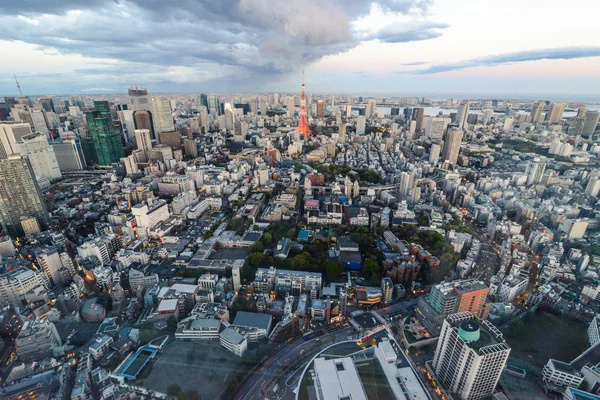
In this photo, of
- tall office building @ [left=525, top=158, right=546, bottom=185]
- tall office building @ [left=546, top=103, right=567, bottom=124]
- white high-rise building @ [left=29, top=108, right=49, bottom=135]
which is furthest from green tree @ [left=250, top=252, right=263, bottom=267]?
tall office building @ [left=546, top=103, right=567, bottom=124]

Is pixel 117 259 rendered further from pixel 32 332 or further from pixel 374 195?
pixel 374 195

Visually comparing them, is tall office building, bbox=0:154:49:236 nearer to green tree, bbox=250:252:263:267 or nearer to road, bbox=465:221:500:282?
green tree, bbox=250:252:263:267

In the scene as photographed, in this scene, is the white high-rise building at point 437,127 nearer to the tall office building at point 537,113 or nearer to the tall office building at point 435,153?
the tall office building at point 435,153

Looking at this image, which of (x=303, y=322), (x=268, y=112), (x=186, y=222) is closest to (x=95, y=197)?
(x=186, y=222)

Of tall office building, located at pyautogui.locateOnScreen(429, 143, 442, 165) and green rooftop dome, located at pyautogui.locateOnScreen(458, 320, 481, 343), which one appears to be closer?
green rooftop dome, located at pyautogui.locateOnScreen(458, 320, 481, 343)

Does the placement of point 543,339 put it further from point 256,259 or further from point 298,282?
point 256,259

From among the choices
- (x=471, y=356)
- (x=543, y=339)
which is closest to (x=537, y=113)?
(x=543, y=339)
